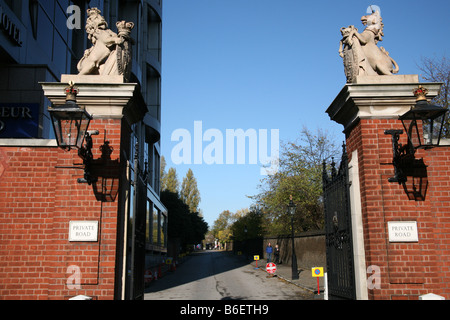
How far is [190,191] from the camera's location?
83.1m

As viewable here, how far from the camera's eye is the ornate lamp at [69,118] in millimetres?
6074

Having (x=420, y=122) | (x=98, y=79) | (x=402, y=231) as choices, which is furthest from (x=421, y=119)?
(x=98, y=79)

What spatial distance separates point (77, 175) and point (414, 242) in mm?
5303

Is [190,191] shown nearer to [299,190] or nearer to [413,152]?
[299,190]

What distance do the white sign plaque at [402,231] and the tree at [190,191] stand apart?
247 feet

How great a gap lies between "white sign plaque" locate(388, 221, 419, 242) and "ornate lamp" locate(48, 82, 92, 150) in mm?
4834

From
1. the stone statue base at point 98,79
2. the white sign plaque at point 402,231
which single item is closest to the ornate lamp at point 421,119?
the white sign plaque at point 402,231

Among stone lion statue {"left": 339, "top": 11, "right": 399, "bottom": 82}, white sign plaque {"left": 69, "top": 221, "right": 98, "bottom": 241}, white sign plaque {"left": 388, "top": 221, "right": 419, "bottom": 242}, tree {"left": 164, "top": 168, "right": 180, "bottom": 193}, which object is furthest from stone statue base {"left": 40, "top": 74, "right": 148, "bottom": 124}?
tree {"left": 164, "top": 168, "right": 180, "bottom": 193}

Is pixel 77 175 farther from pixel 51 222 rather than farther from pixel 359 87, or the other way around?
pixel 359 87

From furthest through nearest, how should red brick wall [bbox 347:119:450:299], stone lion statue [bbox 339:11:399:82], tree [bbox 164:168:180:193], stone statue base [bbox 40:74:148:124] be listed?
tree [bbox 164:168:180:193], stone lion statue [bbox 339:11:399:82], stone statue base [bbox 40:74:148:124], red brick wall [bbox 347:119:450:299]

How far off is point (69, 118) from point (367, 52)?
4.91 m

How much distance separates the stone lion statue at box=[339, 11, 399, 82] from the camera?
22.9 ft

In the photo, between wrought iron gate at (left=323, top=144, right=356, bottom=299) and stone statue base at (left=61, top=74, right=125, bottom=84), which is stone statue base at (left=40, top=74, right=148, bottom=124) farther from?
wrought iron gate at (left=323, top=144, right=356, bottom=299)

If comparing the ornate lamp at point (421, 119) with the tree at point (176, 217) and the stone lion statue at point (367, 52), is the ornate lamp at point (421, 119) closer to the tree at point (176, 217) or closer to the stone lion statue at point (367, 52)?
the stone lion statue at point (367, 52)
